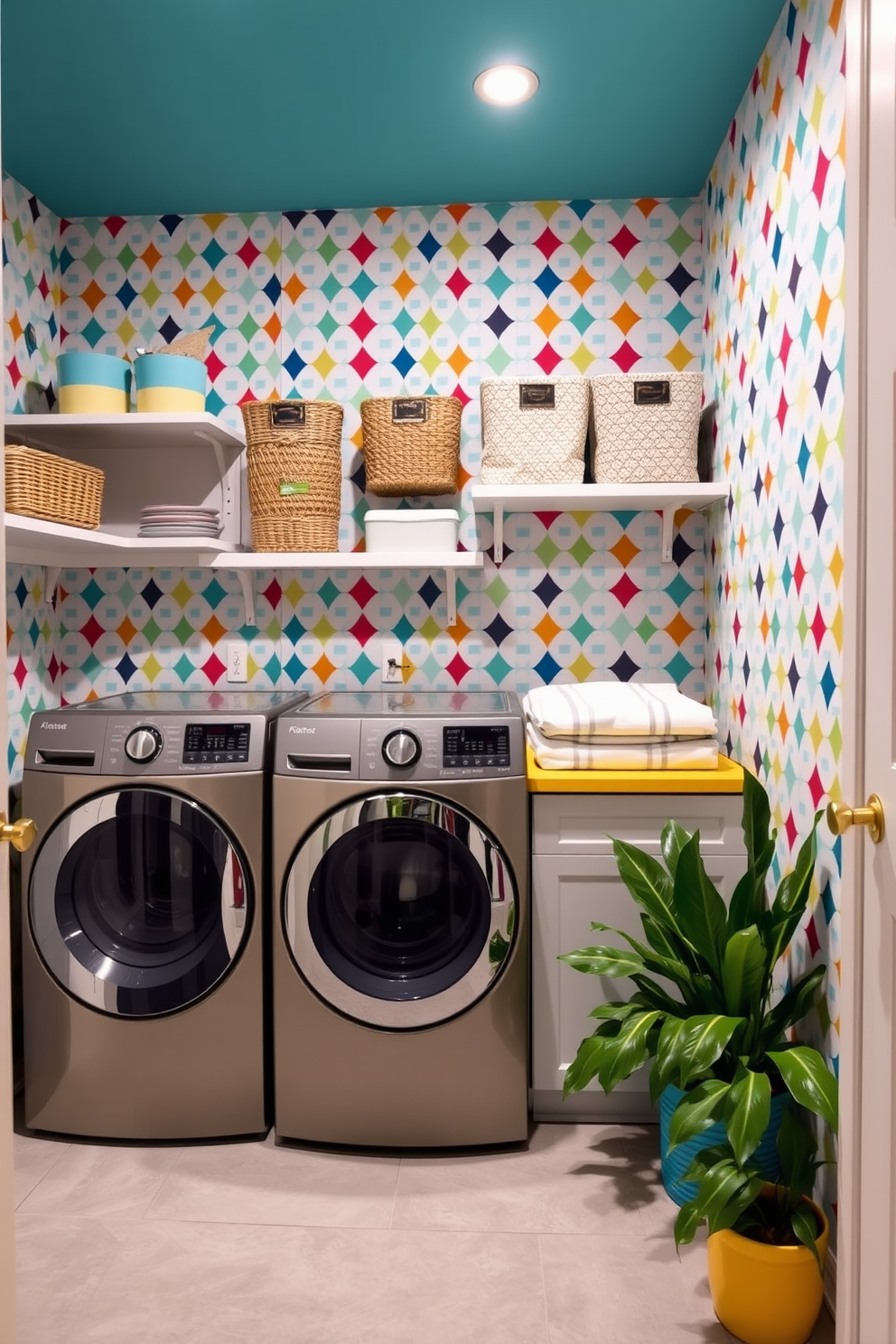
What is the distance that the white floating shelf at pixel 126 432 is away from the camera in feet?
8.52

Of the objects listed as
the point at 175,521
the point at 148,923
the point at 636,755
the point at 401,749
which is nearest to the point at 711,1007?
the point at 636,755

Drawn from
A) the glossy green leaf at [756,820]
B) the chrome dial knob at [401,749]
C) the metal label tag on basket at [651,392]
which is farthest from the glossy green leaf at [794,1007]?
the metal label tag on basket at [651,392]

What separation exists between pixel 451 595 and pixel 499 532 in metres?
0.24

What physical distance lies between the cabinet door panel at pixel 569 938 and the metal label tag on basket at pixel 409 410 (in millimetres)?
1259

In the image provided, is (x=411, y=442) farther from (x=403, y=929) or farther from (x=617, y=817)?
(x=403, y=929)

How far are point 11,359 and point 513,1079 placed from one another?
2.36 m

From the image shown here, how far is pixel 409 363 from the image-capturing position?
2.93 metres

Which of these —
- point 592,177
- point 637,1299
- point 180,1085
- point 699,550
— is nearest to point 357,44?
point 592,177

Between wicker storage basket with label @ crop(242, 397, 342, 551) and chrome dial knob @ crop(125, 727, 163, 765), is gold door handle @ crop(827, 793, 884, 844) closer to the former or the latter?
chrome dial knob @ crop(125, 727, 163, 765)

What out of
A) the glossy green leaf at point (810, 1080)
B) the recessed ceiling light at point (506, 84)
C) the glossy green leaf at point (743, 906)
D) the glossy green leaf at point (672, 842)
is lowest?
the glossy green leaf at point (810, 1080)

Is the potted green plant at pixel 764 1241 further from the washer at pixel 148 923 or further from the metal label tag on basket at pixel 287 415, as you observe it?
the metal label tag on basket at pixel 287 415

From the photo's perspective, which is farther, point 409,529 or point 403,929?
point 409,529

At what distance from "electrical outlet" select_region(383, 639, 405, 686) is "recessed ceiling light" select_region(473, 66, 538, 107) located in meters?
1.48

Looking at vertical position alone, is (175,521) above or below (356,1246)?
above
